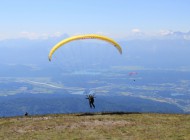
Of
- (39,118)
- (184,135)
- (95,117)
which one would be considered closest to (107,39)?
(95,117)

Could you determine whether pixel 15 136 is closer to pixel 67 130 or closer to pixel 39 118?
pixel 67 130

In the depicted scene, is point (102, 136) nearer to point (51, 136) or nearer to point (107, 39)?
point (51, 136)

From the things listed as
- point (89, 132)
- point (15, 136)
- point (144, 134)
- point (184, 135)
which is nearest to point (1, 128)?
point (15, 136)

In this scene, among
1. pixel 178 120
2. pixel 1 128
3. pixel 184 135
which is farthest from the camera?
pixel 178 120

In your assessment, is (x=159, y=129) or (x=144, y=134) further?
(x=159, y=129)

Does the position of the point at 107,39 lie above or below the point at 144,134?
above

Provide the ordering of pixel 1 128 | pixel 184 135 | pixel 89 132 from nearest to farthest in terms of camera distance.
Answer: pixel 184 135, pixel 89 132, pixel 1 128
